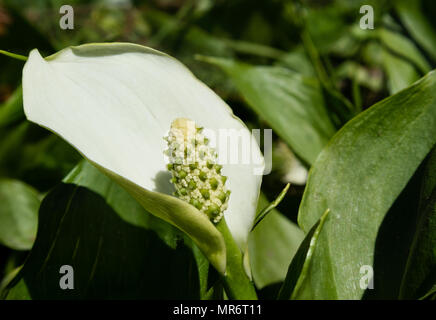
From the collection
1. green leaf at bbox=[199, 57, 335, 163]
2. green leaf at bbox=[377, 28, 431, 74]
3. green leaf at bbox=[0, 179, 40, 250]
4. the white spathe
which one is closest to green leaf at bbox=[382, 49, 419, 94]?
green leaf at bbox=[377, 28, 431, 74]

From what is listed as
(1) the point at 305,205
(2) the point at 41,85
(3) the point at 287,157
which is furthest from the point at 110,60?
(3) the point at 287,157

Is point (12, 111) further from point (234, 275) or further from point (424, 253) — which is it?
point (424, 253)

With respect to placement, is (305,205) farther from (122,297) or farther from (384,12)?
(384,12)

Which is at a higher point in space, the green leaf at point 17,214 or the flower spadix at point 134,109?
the flower spadix at point 134,109

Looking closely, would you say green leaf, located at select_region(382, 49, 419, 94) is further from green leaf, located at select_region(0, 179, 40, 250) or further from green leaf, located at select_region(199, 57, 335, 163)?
green leaf, located at select_region(0, 179, 40, 250)

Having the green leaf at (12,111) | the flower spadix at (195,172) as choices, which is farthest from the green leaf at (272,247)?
the green leaf at (12,111)

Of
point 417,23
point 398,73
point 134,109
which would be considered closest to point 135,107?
point 134,109

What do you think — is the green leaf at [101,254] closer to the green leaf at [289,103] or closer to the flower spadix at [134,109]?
the flower spadix at [134,109]
